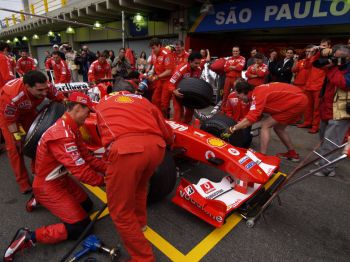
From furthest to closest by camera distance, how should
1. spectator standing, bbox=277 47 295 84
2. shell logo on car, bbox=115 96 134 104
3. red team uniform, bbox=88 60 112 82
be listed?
spectator standing, bbox=277 47 295 84, red team uniform, bbox=88 60 112 82, shell logo on car, bbox=115 96 134 104

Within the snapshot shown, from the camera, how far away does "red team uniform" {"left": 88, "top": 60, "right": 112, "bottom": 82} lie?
19.2 feet

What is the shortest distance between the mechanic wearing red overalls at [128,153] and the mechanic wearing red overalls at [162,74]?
3272 millimetres

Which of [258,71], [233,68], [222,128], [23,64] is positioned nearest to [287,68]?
[258,71]

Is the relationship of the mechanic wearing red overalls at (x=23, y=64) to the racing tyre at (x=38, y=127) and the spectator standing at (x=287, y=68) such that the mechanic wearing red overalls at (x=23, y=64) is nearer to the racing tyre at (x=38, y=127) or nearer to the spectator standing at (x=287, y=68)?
the racing tyre at (x=38, y=127)

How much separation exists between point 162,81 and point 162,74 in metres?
0.20

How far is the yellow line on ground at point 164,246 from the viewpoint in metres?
2.07

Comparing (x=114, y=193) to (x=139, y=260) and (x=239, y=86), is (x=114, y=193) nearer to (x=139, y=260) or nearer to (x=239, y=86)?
(x=139, y=260)

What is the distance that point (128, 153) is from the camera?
158 centimetres

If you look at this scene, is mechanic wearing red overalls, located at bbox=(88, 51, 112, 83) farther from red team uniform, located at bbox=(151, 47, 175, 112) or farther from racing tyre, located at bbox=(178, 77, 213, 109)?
racing tyre, located at bbox=(178, 77, 213, 109)

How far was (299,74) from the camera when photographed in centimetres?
569

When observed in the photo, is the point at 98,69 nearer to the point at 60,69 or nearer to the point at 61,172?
the point at 60,69

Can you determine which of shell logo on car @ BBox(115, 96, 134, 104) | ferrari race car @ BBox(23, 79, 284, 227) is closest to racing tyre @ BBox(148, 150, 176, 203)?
ferrari race car @ BBox(23, 79, 284, 227)

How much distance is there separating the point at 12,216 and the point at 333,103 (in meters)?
3.96

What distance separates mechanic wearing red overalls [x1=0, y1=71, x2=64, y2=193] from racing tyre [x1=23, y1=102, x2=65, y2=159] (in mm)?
229
